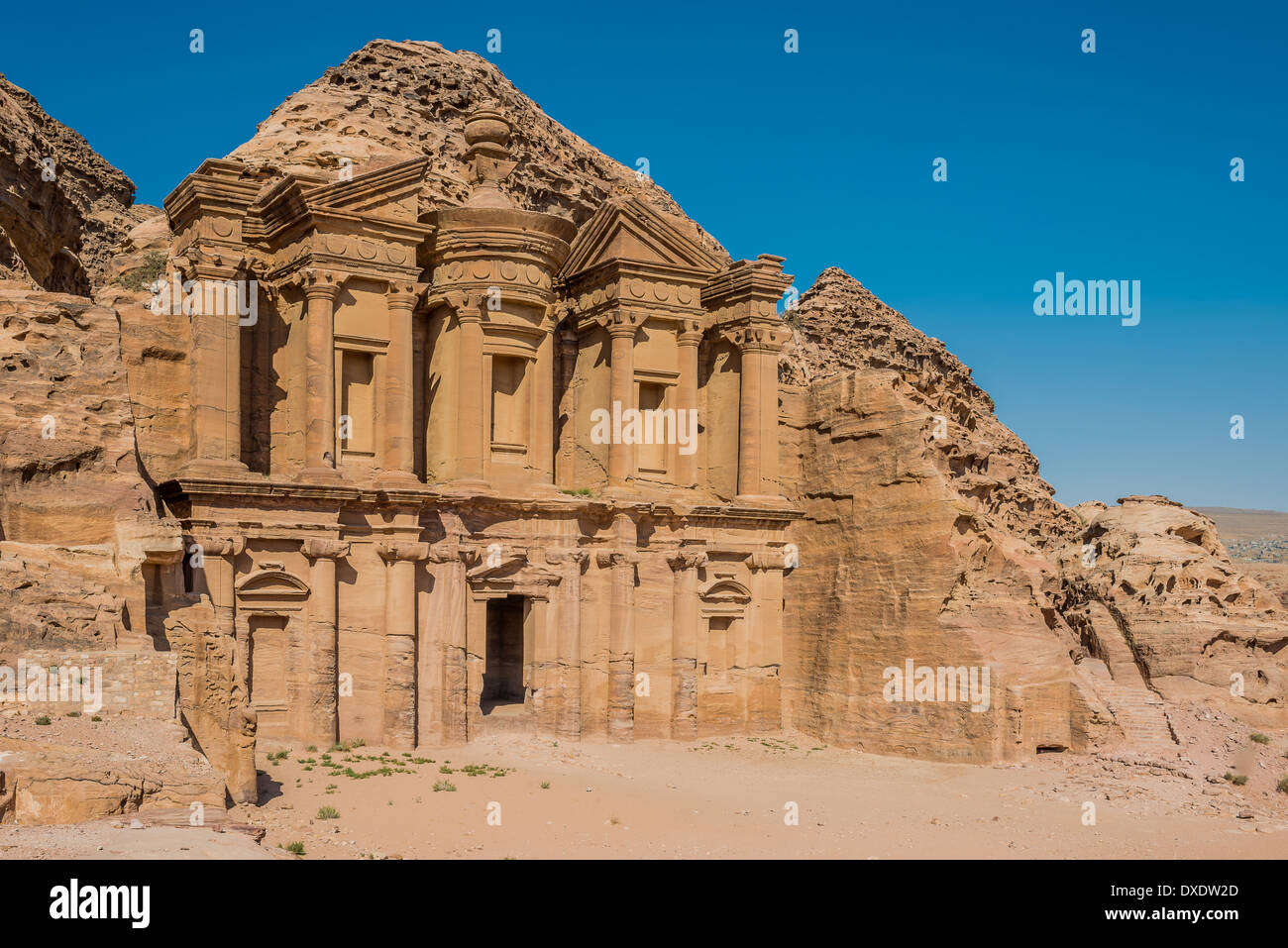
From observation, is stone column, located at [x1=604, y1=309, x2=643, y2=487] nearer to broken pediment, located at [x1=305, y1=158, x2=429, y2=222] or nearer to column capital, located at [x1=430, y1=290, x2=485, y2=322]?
column capital, located at [x1=430, y1=290, x2=485, y2=322]

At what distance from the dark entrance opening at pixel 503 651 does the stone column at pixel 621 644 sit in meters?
3.05

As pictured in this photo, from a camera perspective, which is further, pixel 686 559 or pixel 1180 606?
pixel 686 559

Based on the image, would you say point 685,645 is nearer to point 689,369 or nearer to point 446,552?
point 446,552

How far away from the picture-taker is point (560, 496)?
101 feet

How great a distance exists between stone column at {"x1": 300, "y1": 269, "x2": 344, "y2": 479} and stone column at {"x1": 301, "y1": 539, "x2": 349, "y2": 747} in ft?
6.90

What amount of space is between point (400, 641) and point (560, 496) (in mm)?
5397

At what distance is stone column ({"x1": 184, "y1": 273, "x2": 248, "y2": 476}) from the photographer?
2695 cm

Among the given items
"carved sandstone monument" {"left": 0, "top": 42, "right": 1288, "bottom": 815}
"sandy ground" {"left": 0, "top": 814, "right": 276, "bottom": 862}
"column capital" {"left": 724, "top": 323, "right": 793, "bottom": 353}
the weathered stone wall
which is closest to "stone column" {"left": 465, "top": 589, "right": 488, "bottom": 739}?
"carved sandstone monument" {"left": 0, "top": 42, "right": 1288, "bottom": 815}

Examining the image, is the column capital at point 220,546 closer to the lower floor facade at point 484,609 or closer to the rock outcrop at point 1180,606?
the lower floor facade at point 484,609

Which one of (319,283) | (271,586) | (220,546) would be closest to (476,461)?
(319,283)

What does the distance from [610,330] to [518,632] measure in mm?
8368

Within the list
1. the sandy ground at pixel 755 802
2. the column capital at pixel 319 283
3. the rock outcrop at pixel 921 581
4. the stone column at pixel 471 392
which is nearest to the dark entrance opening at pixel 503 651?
the sandy ground at pixel 755 802

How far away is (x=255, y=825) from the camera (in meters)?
15.4

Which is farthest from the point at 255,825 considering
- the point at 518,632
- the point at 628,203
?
the point at 628,203
